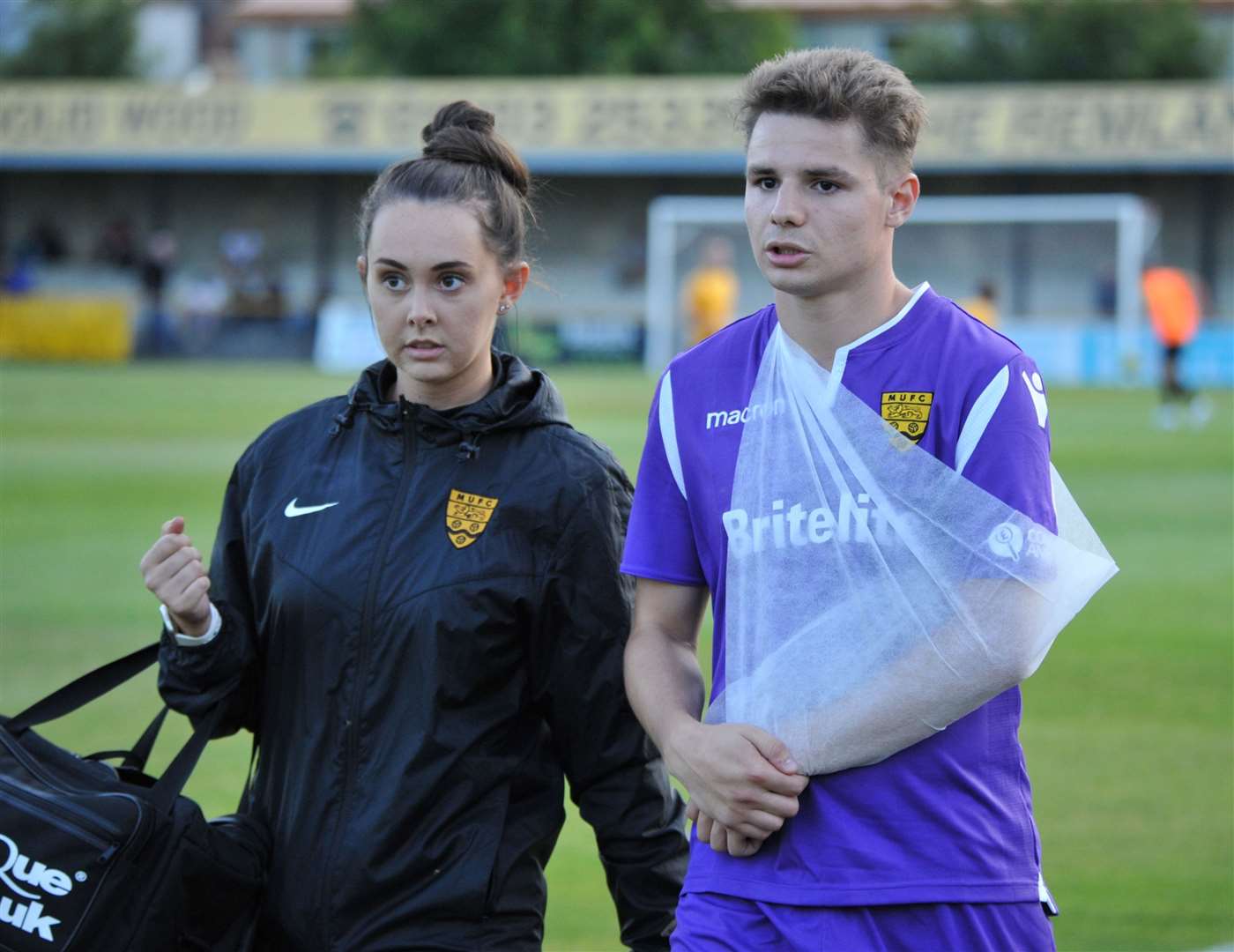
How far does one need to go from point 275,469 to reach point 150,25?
76.4m

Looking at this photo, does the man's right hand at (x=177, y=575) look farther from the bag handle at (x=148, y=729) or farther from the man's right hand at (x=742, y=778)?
the man's right hand at (x=742, y=778)

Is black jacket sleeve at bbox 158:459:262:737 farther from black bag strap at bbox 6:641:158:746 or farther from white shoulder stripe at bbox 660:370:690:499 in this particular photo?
white shoulder stripe at bbox 660:370:690:499

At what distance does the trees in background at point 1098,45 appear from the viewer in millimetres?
49875

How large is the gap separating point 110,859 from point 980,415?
1.47 m

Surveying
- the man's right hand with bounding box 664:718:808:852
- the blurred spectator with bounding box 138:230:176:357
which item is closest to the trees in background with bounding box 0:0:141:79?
the blurred spectator with bounding box 138:230:176:357

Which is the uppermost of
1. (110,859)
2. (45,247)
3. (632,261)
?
(110,859)

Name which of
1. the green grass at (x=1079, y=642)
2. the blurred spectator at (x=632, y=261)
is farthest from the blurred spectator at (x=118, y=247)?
the green grass at (x=1079, y=642)

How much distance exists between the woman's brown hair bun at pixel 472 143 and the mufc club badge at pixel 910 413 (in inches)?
38.2

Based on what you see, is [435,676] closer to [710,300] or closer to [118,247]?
[710,300]

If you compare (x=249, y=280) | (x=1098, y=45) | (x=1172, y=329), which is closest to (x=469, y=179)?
(x=1172, y=329)

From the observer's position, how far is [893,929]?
7.64ft

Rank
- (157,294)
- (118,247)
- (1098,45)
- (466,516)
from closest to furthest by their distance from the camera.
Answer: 1. (466,516)
2. (157,294)
3. (118,247)
4. (1098,45)

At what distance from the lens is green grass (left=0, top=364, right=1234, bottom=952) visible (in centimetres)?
532

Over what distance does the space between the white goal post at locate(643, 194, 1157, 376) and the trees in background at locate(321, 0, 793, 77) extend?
28.8 ft
